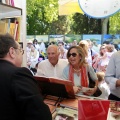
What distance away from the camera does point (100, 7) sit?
3.06m

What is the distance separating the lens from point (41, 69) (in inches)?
105

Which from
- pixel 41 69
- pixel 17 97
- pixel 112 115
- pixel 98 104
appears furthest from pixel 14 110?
pixel 41 69

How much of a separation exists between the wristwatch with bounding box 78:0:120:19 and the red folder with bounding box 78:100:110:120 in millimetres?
2121

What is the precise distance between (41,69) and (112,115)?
1464 millimetres

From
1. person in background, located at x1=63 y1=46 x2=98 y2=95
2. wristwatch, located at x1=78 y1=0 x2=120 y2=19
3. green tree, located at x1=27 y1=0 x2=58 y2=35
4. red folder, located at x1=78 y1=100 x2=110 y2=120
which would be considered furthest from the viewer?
green tree, located at x1=27 y1=0 x2=58 y2=35

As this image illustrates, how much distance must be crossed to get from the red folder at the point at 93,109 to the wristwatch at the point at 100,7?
212cm

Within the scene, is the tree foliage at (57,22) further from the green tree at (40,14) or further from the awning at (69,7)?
the awning at (69,7)

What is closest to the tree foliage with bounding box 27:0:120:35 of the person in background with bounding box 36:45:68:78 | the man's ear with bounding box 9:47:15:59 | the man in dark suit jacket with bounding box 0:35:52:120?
the person in background with bounding box 36:45:68:78

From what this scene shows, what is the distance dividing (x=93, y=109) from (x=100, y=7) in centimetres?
226

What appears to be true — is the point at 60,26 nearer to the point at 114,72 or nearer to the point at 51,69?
the point at 51,69

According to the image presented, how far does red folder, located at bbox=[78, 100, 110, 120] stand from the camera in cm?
116

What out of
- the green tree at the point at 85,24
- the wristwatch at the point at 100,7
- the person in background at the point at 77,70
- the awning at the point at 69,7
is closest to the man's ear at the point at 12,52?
the person in background at the point at 77,70

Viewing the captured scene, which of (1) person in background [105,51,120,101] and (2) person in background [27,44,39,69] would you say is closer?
(1) person in background [105,51,120,101]

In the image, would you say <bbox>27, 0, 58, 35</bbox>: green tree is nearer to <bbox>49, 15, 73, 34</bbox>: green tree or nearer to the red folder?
<bbox>49, 15, 73, 34</bbox>: green tree
